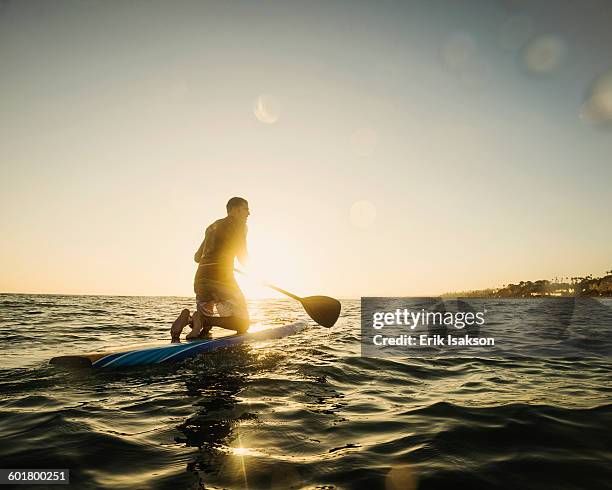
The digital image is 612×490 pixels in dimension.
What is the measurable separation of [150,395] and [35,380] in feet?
5.76

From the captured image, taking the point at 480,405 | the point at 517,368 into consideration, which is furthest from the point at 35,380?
the point at 517,368

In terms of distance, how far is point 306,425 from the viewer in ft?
11.2

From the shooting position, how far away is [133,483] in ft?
7.57

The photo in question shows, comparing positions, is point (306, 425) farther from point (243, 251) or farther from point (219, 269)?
point (243, 251)

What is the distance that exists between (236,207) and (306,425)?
4.36 meters

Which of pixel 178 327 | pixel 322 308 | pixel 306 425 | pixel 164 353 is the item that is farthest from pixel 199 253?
pixel 306 425

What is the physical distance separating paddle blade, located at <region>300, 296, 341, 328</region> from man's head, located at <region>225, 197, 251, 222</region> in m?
2.32

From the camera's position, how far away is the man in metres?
6.80

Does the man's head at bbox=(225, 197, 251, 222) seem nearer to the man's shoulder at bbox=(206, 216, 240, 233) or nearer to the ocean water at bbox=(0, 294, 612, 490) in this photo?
the man's shoulder at bbox=(206, 216, 240, 233)

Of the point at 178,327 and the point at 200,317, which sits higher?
the point at 200,317

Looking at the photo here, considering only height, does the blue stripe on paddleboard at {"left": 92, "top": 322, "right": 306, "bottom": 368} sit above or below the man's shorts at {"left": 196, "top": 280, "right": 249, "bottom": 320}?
below

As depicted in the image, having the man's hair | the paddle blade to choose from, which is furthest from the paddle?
the man's hair

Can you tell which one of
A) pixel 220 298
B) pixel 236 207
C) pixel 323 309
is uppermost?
pixel 236 207

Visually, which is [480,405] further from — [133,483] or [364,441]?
[133,483]
